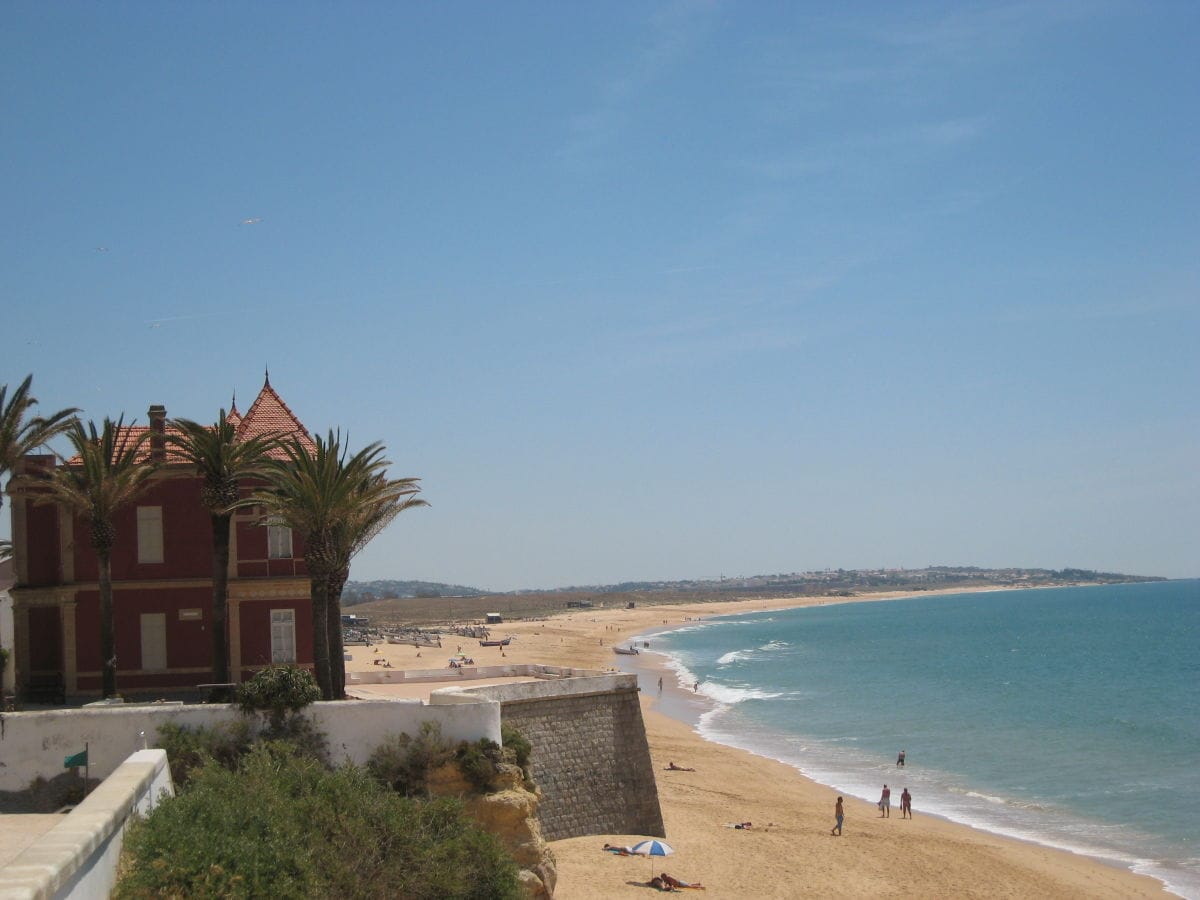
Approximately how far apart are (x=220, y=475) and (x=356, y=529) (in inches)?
122

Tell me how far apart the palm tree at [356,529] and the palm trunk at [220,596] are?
2223 mm

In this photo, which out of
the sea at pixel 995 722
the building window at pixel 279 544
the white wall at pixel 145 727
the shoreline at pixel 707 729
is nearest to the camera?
the white wall at pixel 145 727

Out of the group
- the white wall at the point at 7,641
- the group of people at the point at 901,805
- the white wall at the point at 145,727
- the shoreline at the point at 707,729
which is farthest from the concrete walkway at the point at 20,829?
the group of people at the point at 901,805

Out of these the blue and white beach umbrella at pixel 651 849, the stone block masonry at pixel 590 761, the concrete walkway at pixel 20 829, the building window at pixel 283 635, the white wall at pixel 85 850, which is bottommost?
the blue and white beach umbrella at pixel 651 849

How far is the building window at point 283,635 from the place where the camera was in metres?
24.2

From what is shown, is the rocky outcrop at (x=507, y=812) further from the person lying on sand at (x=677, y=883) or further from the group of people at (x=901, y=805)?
the group of people at (x=901, y=805)

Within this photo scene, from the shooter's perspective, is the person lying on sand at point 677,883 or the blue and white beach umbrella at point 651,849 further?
the blue and white beach umbrella at point 651,849

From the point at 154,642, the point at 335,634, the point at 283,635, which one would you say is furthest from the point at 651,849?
the point at 154,642

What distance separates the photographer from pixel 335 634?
70.6 feet

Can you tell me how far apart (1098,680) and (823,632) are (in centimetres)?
5678

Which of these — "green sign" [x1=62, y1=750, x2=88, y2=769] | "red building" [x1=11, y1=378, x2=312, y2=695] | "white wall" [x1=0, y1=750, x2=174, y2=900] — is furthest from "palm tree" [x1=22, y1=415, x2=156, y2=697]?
"white wall" [x1=0, y1=750, x2=174, y2=900]

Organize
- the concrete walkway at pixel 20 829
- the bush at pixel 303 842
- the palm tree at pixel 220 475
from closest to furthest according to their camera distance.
Answer: the bush at pixel 303 842, the concrete walkway at pixel 20 829, the palm tree at pixel 220 475

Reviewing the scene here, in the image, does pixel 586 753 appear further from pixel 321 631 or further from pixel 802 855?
pixel 802 855

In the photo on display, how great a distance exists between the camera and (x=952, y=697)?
62438 mm
